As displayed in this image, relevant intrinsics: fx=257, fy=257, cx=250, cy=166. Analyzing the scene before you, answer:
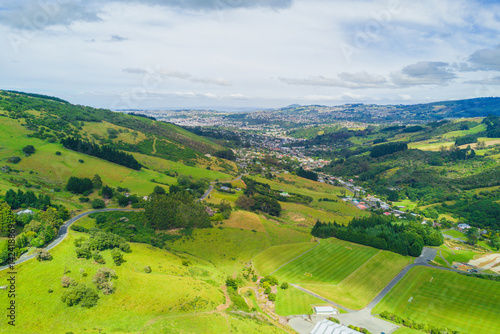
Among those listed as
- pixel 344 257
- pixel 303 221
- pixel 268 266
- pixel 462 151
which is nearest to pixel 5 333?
pixel 268 266

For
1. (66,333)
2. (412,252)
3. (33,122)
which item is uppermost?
(33,122)

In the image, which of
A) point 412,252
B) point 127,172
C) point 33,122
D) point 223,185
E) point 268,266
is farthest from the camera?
point 33,122

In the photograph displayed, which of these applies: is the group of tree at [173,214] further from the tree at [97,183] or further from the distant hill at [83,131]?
the distant hill at [83,131]

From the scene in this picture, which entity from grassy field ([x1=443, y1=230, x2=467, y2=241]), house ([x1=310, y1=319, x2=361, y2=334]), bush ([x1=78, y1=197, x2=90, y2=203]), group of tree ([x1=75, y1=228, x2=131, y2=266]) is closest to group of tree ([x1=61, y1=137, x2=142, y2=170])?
bush ([x1=78, y1=197, x2=90, y2=203])

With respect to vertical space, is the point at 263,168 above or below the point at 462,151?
below

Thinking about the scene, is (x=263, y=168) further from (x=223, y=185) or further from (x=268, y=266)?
(x=268, y=266)

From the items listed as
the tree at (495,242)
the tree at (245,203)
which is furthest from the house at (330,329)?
the tree at (495,242)

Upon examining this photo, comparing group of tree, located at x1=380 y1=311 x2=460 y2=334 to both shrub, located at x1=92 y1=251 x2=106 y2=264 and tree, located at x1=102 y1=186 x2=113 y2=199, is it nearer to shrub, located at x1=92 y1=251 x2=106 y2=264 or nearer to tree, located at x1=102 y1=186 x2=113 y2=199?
shrub, located at x1=92 y1=251 x2=106 y2=264
